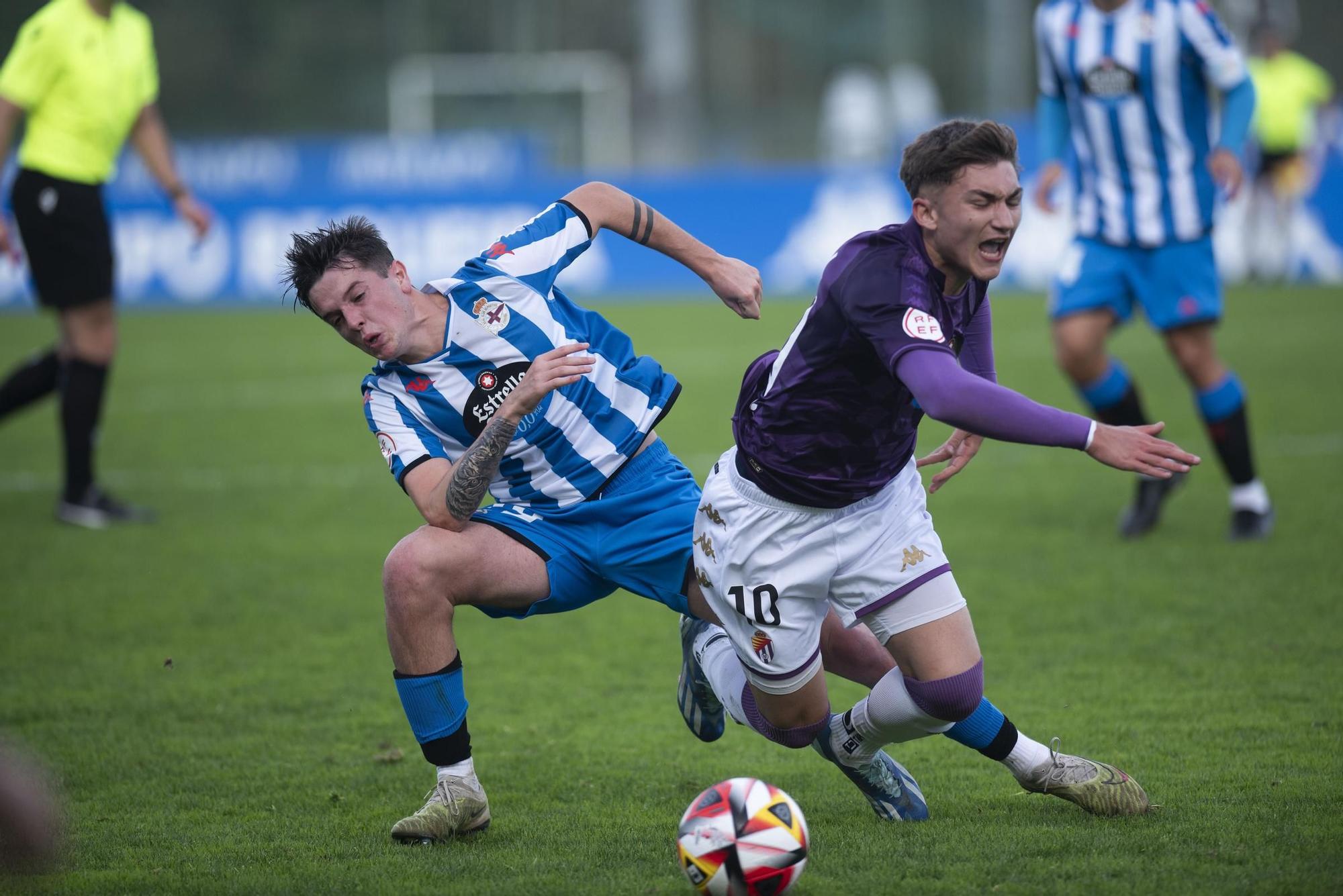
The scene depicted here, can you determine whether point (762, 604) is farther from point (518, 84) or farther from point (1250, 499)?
point (518, 84)

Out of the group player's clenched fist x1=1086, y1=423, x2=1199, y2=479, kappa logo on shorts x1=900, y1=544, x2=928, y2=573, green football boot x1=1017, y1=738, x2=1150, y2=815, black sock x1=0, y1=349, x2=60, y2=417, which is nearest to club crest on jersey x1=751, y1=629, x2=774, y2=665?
kappa logo on shorts x1=900, y1=544, x2=928, y2=573

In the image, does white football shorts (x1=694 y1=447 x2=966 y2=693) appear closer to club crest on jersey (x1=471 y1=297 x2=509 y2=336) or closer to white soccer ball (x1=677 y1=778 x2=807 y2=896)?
white soccer ball (x1=677 y1=778 x2=807 y2=896)

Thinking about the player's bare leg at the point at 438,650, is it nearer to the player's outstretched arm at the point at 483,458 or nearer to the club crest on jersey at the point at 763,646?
the player's outstretched arm at the point at 483,458

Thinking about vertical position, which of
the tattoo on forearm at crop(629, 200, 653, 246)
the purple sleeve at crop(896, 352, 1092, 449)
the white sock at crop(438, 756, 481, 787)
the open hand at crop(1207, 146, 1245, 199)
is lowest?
the white sock at crop(438, 756, 481, 787)

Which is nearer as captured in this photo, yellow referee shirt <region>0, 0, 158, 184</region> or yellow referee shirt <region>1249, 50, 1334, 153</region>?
yellow referee shirt <region>0, 0, 158, 184</region>

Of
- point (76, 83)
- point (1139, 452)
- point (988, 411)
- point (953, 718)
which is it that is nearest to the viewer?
→ point (1139, 452)

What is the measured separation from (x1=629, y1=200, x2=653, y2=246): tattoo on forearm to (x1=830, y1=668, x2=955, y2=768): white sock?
1.35 meters

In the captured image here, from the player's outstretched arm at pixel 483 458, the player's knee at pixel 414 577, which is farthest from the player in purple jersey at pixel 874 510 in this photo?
the player's knee at pixel 414 577

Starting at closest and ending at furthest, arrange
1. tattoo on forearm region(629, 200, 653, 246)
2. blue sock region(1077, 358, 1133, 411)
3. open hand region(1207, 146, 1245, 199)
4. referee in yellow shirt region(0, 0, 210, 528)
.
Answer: tattoo on forearm region(629, 200, 653, 246), open hand region(1207, 146, 1245, 199), blue sock region(1077, 358, 1133, 411), referee in yellow shirt region(0, 0, 210, 528)

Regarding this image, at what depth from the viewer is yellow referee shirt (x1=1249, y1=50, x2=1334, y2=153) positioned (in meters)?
15.7

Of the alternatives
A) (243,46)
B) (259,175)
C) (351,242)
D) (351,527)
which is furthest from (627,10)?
(351,242)

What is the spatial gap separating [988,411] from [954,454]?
0.84 metres

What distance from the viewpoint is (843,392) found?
3240 millimetres

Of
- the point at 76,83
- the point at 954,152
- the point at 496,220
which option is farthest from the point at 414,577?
the point at 496,220
